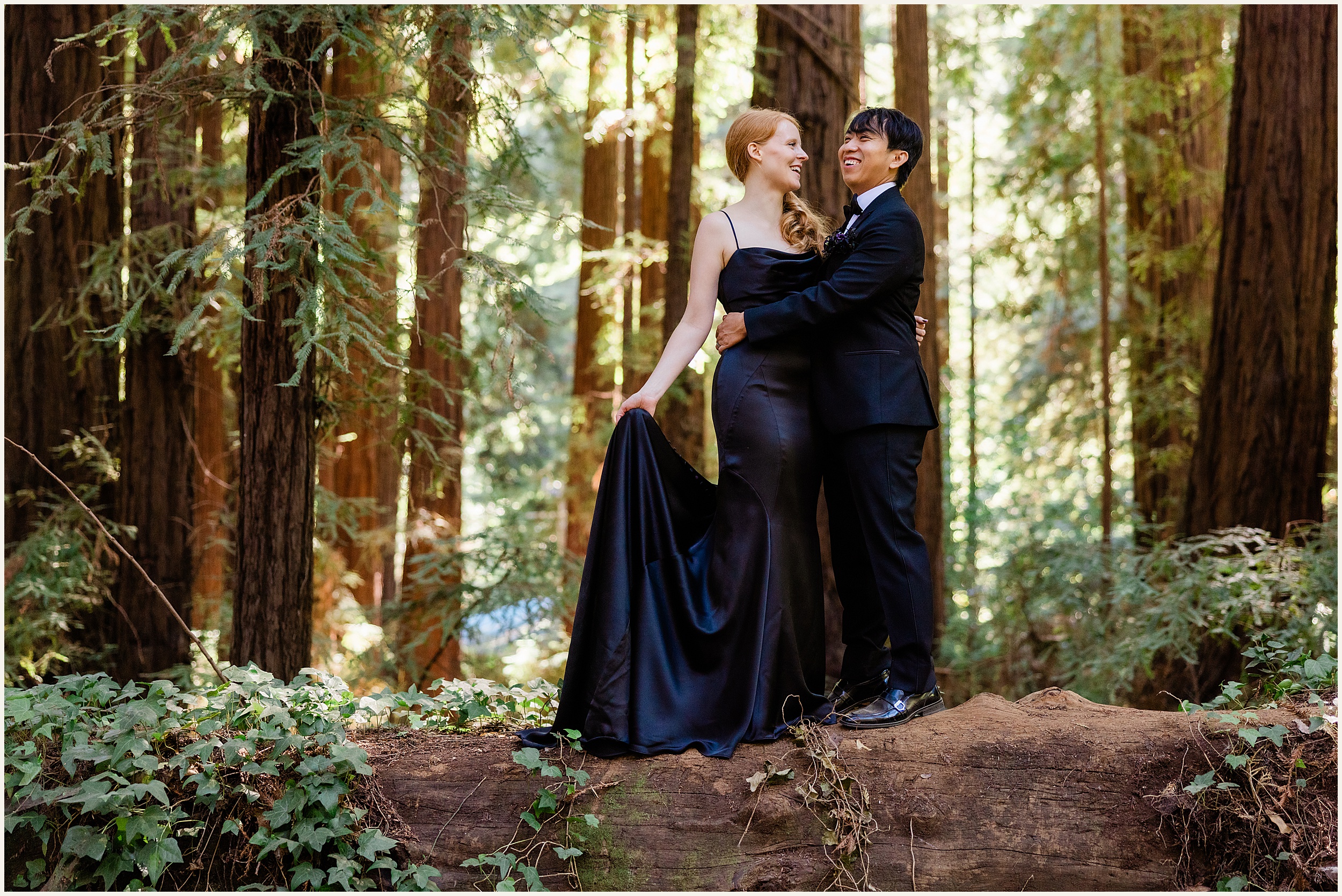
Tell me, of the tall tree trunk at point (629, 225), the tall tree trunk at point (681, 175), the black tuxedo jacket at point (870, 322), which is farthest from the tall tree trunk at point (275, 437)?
the tall tree trunk at point (629, 225)

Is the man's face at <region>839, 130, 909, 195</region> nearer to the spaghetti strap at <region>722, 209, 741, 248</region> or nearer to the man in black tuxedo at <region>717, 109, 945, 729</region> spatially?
the man in black tuxedo at <region>717, 109, 945, 729</region>

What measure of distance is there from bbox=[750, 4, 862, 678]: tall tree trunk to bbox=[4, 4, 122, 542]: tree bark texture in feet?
17.1

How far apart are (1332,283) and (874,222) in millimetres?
5410

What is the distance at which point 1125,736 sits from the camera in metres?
3.97

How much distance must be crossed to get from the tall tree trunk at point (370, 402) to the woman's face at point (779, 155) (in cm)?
182

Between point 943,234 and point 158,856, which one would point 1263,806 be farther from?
point 943,234

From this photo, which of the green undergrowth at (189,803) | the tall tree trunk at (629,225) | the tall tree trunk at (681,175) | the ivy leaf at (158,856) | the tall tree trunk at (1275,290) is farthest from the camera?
the tall tree trunk at (629,225)

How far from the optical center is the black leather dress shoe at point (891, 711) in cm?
427

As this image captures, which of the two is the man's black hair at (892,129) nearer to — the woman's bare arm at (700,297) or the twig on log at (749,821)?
the woman's bare arm at (700,297)

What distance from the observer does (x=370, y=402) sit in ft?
19.9

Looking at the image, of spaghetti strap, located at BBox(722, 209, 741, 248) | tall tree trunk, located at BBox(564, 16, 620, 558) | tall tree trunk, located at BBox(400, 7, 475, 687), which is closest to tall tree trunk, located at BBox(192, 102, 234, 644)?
tall tree trunk, located at BBox(400, 7, 475, 687)

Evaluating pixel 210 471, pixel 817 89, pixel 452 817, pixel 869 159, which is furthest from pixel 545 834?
pixel 210 471

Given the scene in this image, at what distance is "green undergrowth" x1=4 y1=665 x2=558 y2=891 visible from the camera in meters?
3.70

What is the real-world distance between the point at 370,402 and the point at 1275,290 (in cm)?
663
